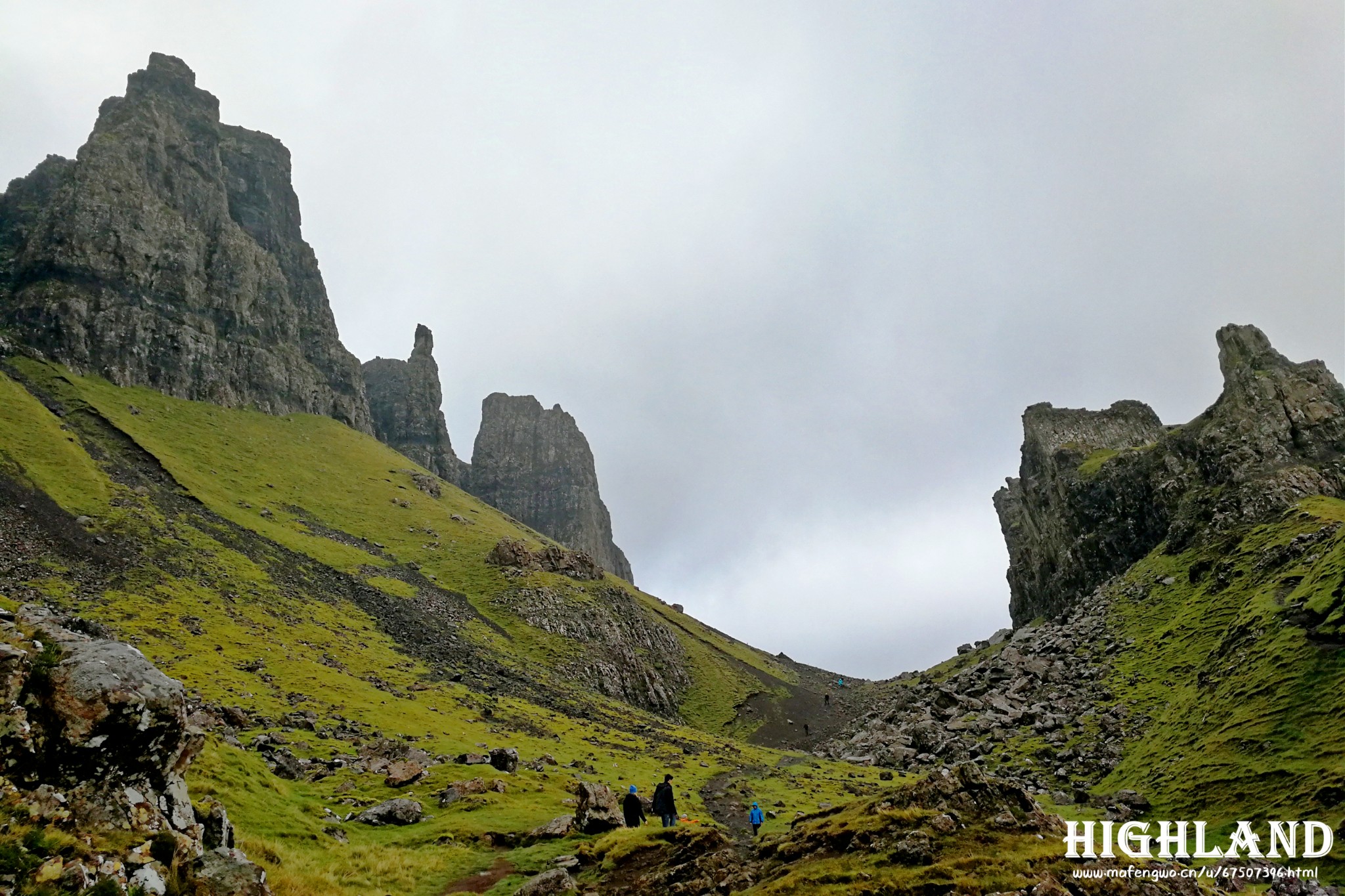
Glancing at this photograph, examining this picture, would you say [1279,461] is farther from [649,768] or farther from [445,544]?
[445,544]

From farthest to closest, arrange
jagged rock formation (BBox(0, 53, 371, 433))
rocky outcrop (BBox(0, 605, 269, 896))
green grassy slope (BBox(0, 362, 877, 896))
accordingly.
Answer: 1. jagged rock formation (BBox(0, 53, 371, 433))
2. green grassy slope (BBox(0, 362, 877, 896))
3. rocky outcrop (BBox(0, 605, 269, 896))

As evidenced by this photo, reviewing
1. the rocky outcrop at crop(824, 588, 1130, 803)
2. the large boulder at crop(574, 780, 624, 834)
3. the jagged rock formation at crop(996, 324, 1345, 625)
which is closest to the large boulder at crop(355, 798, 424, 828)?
the large boulder at crop(574, 780, 624, 834)

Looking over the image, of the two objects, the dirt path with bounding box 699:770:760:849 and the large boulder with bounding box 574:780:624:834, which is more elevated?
the large boulder with bounding box 574:780:624:834

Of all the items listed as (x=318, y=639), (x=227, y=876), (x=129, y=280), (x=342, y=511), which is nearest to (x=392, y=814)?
(x=227, y=876)

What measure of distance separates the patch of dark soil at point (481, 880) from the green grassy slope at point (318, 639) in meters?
0.64

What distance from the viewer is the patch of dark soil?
85.5 ft

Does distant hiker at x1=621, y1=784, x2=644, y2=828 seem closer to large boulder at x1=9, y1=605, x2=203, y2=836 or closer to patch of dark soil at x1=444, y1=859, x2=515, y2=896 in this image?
patch of dark soil at x1=444, y1=859, x2=515, y2=896

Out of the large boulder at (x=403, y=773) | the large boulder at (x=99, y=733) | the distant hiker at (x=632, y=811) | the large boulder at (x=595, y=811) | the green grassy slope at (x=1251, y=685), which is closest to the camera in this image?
the large boulder at (x=99, y=733)

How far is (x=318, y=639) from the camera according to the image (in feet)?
270

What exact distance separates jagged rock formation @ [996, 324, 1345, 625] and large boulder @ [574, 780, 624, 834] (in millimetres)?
76793

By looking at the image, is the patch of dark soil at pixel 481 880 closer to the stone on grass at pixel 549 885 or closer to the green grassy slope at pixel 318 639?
the green grassy slope at pixel 318 639

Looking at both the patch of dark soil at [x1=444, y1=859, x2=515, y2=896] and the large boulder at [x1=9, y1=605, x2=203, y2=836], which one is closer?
the large boulder at [x1=9, y1=605, x2=203, y2=836]

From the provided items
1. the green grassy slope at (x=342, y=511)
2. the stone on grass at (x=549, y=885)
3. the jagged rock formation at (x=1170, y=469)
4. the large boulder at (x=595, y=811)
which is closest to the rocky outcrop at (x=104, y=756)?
the stone on grass at (x=549, y=885)

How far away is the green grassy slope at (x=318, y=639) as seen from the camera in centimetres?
3091
